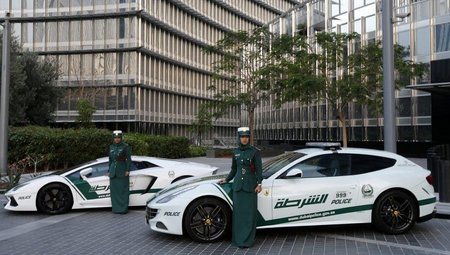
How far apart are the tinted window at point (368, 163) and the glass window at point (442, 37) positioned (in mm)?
24390

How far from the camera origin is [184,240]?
7.79 m

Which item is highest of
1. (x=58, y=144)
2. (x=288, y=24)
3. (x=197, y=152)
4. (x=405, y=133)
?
(x=288, y=24)

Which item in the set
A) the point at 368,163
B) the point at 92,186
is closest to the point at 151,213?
the point at 92,186

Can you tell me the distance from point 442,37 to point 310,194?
2607 centimetres

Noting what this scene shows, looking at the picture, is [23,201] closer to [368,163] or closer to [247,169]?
[247,169]

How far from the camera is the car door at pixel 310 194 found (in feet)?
25.3

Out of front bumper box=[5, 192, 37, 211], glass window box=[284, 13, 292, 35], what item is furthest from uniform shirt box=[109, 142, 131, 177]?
glass window box=[284, 13, 292, 35]

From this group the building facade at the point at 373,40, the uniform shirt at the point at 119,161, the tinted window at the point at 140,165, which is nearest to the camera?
the uniform shirt at the point at 119,161

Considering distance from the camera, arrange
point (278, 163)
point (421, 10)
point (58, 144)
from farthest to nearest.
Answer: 1. point (421, 10)
2. point (58, 144)
3. point (278, 163)

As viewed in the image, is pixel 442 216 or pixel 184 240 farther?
pixel 442 216

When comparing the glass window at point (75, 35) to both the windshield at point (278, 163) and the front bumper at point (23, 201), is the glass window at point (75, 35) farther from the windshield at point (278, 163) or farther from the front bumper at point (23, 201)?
the windshield at point (278, 163)

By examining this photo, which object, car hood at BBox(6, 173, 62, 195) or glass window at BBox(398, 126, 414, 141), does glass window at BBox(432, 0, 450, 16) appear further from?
car hood at BBox(6, 173, 62, 195)

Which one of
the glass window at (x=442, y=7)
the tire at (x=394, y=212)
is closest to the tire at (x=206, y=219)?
→ the tire at (x=394, y=212)

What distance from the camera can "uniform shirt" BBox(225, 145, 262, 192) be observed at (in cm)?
721
